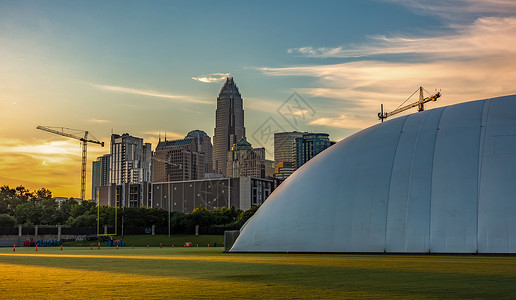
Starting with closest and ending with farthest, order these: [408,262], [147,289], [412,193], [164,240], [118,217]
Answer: [147,289] < [408,262] < [412,193] < [164,240] < [118,217]

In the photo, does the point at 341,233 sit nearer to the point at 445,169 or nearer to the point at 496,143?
the point at 445,169

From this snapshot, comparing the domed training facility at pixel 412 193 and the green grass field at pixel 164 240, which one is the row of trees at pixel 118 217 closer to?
the green grass field at pixel 164 240

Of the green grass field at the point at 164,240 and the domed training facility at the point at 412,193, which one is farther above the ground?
the domed training facility at the point at 412,193

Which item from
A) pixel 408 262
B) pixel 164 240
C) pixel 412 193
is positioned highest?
pixel 412 193

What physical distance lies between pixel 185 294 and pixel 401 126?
113 feet

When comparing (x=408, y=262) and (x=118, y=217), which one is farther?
(x=118, y=217)

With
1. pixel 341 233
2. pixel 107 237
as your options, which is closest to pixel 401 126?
pixel 341 233

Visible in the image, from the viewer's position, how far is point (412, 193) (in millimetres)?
38375

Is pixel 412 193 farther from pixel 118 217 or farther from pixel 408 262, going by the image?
pixel 118 217

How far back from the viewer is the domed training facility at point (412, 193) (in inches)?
1419

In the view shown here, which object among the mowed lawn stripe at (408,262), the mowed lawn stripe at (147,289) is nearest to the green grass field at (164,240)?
the mowed lawn stripe at (408,262)

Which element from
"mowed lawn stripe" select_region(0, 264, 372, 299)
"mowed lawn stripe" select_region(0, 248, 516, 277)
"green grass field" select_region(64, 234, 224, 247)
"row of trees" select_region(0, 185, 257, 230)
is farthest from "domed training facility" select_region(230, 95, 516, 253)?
"row of trees" select_region(0, 185, 257, 230)

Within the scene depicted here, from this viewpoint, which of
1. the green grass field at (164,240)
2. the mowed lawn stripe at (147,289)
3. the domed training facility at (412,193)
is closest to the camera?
the mowed lawn stripe at (147,289)

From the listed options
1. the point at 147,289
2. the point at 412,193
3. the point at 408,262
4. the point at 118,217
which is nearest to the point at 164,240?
the point at 118,217
